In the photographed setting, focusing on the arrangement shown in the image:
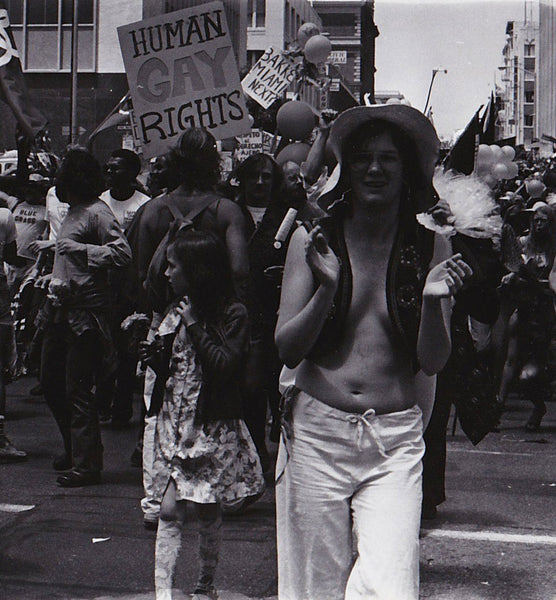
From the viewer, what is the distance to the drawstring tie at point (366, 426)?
3.48 metres

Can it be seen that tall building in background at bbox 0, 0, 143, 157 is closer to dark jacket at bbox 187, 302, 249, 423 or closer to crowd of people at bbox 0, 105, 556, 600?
crowd of people at bbox 0, 105, 556, 600

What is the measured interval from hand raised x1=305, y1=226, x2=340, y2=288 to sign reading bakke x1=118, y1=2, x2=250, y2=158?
212 inches

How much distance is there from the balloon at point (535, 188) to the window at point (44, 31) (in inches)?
828

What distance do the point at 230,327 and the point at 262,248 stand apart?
2.66 metres

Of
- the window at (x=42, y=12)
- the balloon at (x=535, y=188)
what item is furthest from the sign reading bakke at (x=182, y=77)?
the window at (x=42, y=12)

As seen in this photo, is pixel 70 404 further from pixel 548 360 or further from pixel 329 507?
pixel 548 360

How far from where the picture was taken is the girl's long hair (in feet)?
16.3

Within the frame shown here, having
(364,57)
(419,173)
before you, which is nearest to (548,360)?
(419,173)

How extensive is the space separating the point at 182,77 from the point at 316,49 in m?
5.08

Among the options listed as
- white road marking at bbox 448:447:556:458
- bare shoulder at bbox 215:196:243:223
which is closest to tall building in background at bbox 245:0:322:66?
white road marking at bbox 448:447:556:458

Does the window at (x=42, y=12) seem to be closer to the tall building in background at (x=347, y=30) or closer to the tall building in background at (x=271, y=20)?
the tall building in background at (x=271, y=20)

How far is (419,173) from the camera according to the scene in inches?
148

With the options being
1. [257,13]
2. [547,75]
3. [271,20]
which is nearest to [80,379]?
[271,20]

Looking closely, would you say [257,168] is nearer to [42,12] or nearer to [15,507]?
[15,507]
